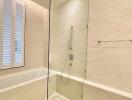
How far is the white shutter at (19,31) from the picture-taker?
90.5 inches

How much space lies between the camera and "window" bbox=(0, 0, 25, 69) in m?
2.06

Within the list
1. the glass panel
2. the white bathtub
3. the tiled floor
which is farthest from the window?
the tiled floor

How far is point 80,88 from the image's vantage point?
208 centimetres

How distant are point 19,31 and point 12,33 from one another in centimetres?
19

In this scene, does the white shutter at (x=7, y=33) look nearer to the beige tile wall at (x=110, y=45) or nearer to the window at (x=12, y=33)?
the window at (x=12, y=33)

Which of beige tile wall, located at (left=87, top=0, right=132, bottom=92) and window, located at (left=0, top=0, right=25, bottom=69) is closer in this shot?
beige tile wall, located at (left=87, top=0, right=132, bottom=92)

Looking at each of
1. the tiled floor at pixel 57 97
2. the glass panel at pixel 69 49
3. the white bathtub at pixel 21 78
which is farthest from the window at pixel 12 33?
the tiled floor at pixel 57 97

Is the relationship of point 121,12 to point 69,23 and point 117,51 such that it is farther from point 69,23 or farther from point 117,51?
point 69,23

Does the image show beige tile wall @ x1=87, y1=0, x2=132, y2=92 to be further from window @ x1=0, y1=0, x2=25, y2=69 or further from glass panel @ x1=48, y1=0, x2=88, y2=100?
window @ x1=0, y1=0, x2=25, y2=69

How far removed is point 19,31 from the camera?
2.38 metres

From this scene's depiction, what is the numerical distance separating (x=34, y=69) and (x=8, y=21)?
136 centimetres

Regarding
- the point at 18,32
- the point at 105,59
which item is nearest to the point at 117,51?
the point at 105,59

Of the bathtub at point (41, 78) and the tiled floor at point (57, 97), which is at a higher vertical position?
the bathtub at point (41, 78)

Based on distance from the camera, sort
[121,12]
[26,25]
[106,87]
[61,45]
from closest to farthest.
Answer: [121,12], [106,87], [61,45], [26,25]
